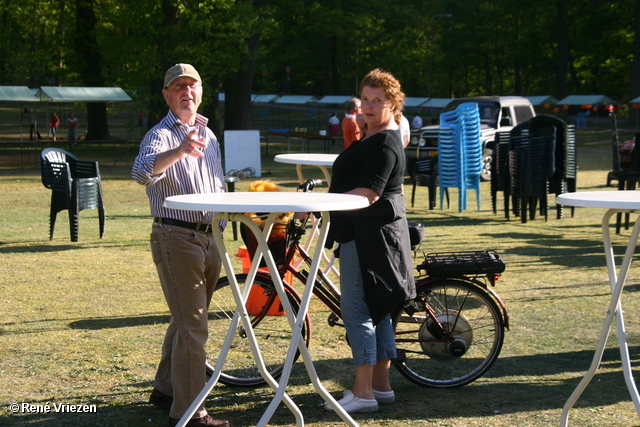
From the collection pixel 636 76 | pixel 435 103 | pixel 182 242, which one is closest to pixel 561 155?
pixel 182 242

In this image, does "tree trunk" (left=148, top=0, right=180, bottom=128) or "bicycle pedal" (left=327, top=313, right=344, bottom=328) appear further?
"tree trunk" (left=148, top=0, right=180, bottom=128)

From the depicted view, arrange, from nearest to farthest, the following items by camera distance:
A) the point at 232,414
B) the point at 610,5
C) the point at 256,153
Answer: the point at 232,414 → the point at 256,153 → the point at 610,5

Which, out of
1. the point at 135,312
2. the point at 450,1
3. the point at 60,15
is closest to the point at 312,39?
the point at 450,1

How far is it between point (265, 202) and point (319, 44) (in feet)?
196

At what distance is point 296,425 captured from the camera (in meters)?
4.02

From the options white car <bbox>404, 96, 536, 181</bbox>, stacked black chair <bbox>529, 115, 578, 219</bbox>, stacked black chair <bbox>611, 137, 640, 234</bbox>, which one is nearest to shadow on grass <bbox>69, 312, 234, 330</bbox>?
stacked black chair <bbox>611, 137, 640, 234</bbox>

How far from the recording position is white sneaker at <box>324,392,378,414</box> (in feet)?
13.9

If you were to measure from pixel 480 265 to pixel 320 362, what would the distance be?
132cm

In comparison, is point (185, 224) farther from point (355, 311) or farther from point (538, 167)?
point (538, 167)

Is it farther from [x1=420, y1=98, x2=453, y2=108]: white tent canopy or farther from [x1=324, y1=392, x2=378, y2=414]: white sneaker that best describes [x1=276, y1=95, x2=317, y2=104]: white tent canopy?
[x1=324, y1=392, x2=378, y2=414]: white sneaker

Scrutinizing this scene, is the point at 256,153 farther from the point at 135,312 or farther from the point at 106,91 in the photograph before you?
the point at 135,312

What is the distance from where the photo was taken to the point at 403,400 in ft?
14.9

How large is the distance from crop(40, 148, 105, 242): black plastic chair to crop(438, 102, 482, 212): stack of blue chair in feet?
21.3

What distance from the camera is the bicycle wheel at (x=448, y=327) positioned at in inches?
186
